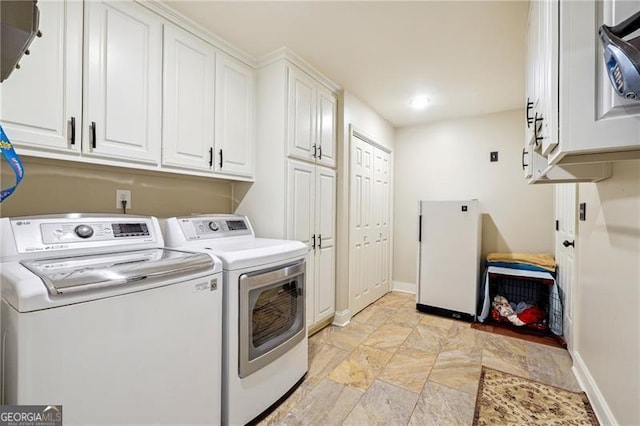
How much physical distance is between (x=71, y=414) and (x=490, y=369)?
8.13 feet

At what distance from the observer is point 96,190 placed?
1696 mm

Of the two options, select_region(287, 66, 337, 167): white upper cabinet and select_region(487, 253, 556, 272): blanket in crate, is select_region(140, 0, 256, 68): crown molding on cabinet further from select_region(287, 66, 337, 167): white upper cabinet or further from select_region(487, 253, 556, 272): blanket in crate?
select_region(487, 253, 556, 272): blanket in crate

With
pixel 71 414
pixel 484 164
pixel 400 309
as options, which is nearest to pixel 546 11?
pixel 71 414

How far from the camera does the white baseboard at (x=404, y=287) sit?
13.5 ft

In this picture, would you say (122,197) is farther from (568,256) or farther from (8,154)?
(568,256)

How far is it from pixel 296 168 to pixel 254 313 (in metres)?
1.20

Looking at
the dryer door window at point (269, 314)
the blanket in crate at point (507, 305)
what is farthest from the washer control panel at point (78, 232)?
the blanket in crate at point (507, 305)

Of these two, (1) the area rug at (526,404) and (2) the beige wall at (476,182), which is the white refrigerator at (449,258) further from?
(1) the area rug at (526,404)

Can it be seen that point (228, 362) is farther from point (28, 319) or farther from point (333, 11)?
point (333, 11)

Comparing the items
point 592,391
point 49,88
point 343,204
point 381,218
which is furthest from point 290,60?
point 592,391

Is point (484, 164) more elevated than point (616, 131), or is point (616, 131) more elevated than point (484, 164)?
point (484, 164)

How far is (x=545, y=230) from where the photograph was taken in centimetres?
335

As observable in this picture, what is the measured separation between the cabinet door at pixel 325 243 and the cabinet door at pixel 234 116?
27.0 inches

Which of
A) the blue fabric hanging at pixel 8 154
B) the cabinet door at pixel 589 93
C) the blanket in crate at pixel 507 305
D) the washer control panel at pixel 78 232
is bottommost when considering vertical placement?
the blanket in crate at pixel 507 305
